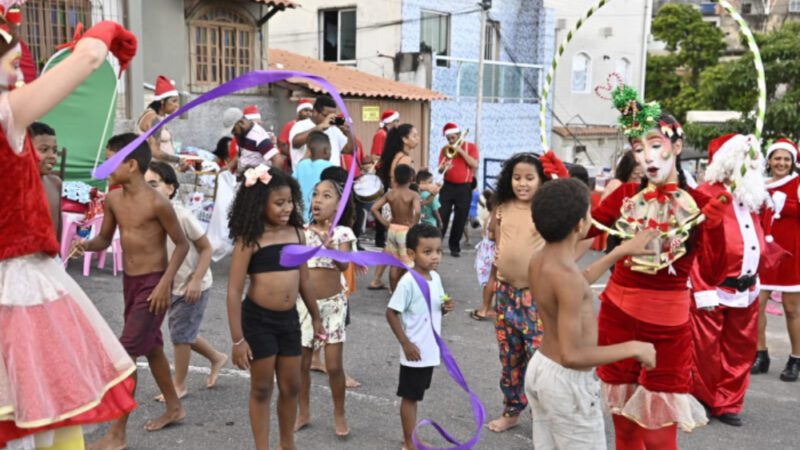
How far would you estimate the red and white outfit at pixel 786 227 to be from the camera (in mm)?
6164

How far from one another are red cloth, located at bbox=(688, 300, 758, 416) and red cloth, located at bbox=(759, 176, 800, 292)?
0.92 meters

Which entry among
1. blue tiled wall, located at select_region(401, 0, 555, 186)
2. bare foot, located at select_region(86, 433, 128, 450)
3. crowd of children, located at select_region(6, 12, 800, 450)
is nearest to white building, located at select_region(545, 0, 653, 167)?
blue tiled wall, located at select_region(401, 0, 555, 186)

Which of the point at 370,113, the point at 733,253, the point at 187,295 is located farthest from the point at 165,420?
the point at 370,113

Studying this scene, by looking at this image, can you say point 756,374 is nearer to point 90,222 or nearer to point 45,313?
point 45,313

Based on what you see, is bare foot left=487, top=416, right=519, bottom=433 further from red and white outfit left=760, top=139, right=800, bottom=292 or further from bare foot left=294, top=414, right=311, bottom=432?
red and white outfit left=760, top=139, right=800, bottom=292

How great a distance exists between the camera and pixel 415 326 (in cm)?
425

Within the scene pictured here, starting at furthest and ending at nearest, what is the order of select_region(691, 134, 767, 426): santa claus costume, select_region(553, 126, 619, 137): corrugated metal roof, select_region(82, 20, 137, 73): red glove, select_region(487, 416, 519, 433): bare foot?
select_region(553, 126, 619, 137): corrugated metal roof < select_region(691, 134, 767, 426): santa claus costume < select_region(487, 416, 519, 433): bare foot < select_region(82, 20, 137, 73): red glove

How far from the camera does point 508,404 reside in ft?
15.8

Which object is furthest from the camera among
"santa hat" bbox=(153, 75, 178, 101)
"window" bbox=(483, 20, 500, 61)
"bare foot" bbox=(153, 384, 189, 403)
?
"window" bbox=(483, 20, 500, 61)

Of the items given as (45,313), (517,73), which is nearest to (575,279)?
(45,313)

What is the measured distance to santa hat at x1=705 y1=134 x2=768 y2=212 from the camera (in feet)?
16.0

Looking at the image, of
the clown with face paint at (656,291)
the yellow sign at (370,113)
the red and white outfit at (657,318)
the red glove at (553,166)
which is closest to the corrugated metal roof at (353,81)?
the yellow sign at (370,113)

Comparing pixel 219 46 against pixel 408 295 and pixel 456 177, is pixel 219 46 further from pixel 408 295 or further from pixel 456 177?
pixel 408 295

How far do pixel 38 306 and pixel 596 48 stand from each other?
76.5 ft
